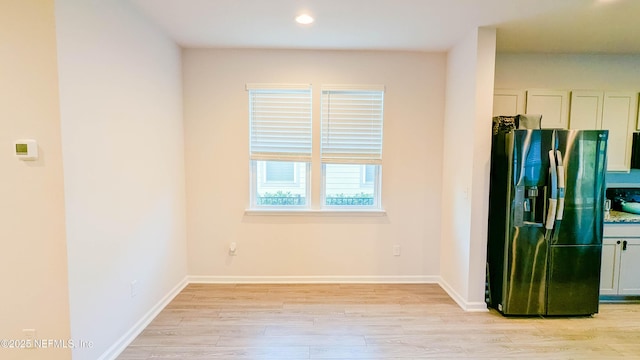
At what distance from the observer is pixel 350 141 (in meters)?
3.61

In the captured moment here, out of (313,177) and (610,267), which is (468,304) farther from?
(313,177)

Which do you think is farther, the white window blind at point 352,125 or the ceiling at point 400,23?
the white window blind at point 352,125

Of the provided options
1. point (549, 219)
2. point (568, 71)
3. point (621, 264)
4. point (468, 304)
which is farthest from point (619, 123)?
point (468, 304)

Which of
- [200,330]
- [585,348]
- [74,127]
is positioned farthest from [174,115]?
[585,348]

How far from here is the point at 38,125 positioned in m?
1.78

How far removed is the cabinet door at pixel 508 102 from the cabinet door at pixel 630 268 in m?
1.70

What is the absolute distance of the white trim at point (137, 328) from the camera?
87.8 inches

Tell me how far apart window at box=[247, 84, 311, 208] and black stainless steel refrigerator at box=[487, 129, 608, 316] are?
2030 mm

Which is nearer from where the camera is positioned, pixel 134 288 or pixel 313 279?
pixel 134 288

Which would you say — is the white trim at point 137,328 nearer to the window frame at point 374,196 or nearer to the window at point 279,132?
the window at point 279,132

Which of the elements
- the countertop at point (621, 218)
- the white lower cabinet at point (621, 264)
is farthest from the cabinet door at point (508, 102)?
the white lower cabinet at point (621, 264)

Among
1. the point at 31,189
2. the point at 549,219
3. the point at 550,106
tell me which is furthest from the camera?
the point at 550,106

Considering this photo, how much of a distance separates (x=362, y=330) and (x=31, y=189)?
8.40 ft

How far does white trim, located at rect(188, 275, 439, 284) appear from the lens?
363cm
